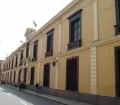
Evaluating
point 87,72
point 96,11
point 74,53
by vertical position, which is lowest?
point 87,72

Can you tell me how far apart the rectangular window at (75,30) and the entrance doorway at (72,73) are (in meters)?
1.14

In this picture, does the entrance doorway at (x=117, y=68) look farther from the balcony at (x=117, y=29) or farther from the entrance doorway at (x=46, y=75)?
the entrance doorway at (x=46, y=75)

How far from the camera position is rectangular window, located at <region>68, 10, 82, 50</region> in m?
16.7

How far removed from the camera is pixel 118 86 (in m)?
11.7

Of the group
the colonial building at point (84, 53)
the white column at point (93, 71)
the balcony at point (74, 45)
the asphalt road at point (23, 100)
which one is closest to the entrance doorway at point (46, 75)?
the colonial building at point (84, 53)

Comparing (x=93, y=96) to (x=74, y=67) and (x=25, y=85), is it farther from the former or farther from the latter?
(x=25, y=85)

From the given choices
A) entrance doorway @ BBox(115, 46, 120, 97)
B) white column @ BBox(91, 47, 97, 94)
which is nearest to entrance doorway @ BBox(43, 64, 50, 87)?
white column @ BBox(91, 47, 97, 94)

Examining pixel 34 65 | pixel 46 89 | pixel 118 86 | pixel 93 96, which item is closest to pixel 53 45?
pixel 46 89

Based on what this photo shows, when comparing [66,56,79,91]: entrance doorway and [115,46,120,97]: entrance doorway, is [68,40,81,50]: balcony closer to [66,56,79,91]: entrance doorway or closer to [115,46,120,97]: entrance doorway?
[66,56,79,91]: entrance doorway

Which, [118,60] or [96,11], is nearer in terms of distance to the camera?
[118,60]

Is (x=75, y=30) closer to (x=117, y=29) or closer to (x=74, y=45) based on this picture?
(x=74, y=45)

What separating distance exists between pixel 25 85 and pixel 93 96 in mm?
19149

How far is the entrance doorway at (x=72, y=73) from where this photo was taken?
16453mm

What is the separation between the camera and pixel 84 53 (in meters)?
15.5
